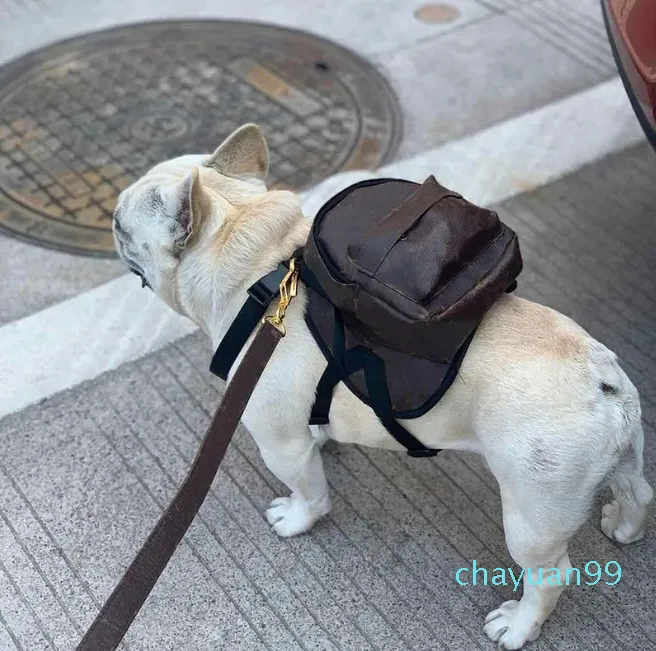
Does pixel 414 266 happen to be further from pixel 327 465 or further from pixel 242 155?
pixel 327 465

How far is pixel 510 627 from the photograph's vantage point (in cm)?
274

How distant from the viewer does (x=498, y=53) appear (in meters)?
5.53

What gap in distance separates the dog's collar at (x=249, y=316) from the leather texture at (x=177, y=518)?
0.47 ft

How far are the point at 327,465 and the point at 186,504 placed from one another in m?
1.18

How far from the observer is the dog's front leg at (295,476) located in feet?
8.88

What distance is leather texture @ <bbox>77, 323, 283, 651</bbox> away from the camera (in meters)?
2.06

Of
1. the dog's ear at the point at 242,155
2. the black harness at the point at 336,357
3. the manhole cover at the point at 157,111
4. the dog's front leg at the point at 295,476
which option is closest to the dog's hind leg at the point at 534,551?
the black harness at the point at 336,357

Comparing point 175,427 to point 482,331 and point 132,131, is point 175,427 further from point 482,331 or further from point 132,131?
point 132,131

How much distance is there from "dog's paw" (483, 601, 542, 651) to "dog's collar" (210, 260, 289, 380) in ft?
3.97

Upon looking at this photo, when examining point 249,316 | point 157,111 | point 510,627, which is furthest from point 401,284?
point 157,111

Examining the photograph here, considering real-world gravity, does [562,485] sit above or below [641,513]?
above

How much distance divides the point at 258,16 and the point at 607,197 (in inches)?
108

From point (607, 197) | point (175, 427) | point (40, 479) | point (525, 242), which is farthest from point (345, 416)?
point (607, 197)

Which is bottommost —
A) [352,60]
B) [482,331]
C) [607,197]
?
[607,197]
